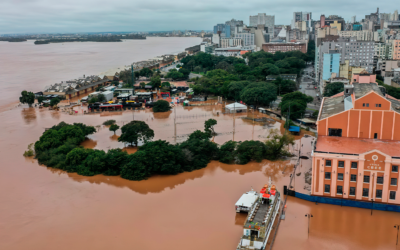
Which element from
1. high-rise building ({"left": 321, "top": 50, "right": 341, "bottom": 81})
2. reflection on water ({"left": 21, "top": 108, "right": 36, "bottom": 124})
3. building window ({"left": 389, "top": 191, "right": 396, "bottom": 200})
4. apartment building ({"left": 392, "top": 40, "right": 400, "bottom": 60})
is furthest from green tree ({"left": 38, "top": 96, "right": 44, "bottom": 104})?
apartment building ({"left": 392, "top": 40, "right": 400, "bottom": 60})

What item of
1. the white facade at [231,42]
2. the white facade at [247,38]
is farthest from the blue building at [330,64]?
the white facade at [231,42]

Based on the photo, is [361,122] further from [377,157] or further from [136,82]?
[136,82]

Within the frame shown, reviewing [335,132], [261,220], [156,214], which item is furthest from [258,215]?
[335,132]

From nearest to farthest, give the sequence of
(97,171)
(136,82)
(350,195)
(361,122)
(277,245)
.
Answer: (277,245) → (350,195) → (361,122) → (97,171) → (136,82)

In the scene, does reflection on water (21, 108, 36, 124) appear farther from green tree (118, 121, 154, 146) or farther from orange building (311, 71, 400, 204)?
orange building (311, 71, 400, 204)

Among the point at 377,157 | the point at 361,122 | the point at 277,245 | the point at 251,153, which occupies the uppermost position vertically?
the point at 361,122

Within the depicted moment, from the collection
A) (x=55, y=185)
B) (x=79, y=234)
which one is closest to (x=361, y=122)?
(x=79, y=234)

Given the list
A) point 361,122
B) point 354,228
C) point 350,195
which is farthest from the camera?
point 361,122
